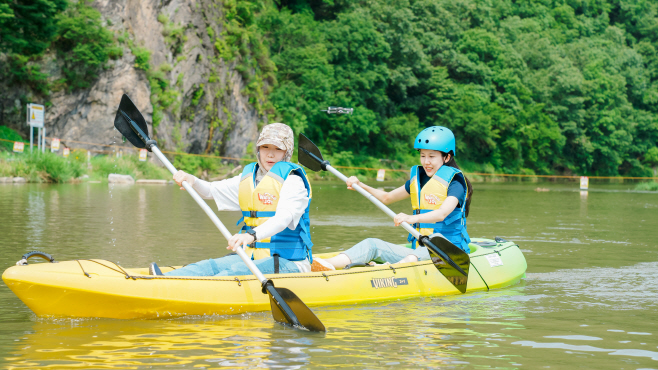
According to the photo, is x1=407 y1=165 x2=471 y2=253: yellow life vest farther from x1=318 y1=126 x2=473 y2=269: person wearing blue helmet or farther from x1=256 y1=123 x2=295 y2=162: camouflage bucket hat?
x1=256 y1=123 x2=295 y2=162: camouflage bucket hat

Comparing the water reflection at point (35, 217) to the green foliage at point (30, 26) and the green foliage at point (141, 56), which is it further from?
the green foliage at point (141, 56)

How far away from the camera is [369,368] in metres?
3.80

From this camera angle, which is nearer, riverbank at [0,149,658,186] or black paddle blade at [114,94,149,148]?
black paddle blade at [114,94,149,148]

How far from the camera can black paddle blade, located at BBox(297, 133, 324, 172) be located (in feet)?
24.1

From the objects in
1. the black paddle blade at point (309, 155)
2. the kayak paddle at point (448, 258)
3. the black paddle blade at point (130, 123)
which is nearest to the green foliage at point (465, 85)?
the black paddle blade at point (309, 155)

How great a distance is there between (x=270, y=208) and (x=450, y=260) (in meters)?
1.74

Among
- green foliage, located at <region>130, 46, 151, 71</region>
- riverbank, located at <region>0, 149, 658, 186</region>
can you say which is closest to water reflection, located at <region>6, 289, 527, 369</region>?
riverbank, located at <region>0, 149, 658, 186</region>

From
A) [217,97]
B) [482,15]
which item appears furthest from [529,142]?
[217,97]

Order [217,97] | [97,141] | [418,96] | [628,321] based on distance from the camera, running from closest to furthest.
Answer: [628,321] → [97,141] → [217,97] → [418,96]

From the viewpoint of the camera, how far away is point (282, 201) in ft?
16.2

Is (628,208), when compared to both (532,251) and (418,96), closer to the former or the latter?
(532,251)

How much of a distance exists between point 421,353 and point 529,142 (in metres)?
45.3

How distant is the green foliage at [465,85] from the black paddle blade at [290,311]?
92.1 ft

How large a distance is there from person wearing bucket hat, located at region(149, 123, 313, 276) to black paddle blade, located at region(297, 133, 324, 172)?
6.65 feet
